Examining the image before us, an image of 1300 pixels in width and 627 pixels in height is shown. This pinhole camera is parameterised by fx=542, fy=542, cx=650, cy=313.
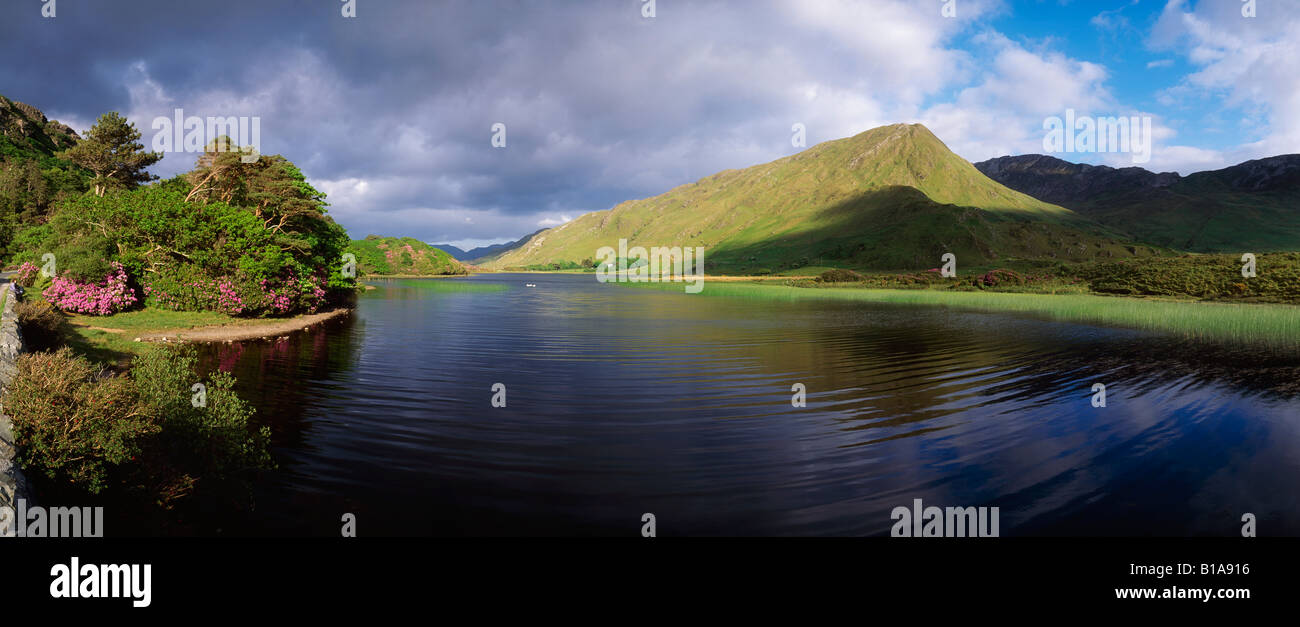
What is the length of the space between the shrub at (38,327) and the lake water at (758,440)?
5.36 meters

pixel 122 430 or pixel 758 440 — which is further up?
pixel 122 430

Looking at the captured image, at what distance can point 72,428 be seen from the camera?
822cm

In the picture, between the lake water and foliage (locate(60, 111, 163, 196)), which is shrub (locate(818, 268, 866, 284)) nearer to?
the lake water

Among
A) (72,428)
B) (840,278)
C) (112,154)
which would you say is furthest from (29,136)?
(840,278)

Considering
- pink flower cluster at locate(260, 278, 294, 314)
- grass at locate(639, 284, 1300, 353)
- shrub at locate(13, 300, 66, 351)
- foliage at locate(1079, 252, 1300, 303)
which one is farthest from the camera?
foliage at locate(1079, 252, 1300, 303)

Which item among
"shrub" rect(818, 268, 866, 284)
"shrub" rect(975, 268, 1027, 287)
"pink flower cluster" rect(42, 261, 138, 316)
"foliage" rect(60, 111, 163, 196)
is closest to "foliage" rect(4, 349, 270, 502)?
"pink flower cluster" rect(42, 261, 138, 316)

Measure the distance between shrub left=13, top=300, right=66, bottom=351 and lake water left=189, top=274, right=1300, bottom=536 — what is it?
536cm

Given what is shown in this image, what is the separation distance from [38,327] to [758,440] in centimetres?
2929

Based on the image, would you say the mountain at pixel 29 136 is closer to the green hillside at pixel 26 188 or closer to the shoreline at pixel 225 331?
the green hillside at pixel 26 188

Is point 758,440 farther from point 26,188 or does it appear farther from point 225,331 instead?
point 26,188

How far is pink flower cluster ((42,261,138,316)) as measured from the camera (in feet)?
102

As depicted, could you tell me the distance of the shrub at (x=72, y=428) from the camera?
26.8 feet
